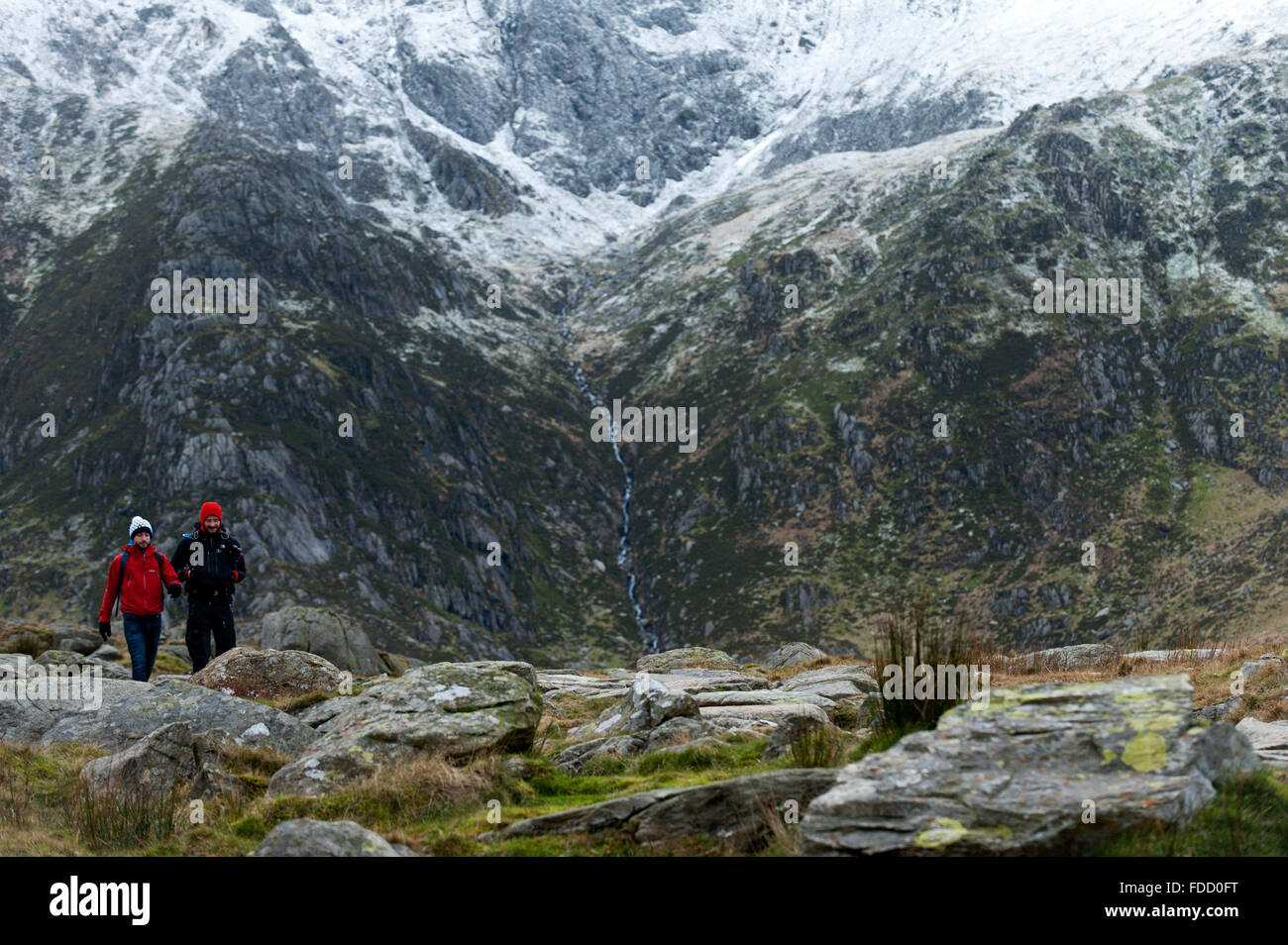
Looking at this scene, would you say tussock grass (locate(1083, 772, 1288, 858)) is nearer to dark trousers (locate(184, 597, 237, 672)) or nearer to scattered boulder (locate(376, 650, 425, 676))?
dark trousers (locate(184, 597, 237, 672))

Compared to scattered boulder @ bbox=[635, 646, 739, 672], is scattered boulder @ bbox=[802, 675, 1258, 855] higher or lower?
higher

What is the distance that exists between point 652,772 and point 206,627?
14272 mm

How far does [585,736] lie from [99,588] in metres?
158

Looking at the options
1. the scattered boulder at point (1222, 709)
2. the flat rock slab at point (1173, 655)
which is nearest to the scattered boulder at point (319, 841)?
the scattered boulder at point (1222, 709)

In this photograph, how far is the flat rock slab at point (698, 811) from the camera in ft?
33.8

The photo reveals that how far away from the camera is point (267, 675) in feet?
77.4

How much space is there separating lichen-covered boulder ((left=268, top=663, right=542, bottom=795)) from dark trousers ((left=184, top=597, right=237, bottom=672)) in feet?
29.5

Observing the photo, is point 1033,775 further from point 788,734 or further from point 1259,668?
point 1259,668

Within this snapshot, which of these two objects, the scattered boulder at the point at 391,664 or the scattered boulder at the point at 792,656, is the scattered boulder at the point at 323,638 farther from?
the scattered boulder at the point at 792,656

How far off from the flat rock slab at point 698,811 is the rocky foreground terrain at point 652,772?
22mm

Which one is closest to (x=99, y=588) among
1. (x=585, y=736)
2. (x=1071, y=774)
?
(x=585, y=736)

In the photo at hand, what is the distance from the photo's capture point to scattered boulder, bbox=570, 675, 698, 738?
17.0m

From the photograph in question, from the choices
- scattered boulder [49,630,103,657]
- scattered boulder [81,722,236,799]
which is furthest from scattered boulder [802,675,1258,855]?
scattered boulder [49,630,103,657]

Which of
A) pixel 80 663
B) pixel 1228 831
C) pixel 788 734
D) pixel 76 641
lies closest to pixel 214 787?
pixel 788 734
